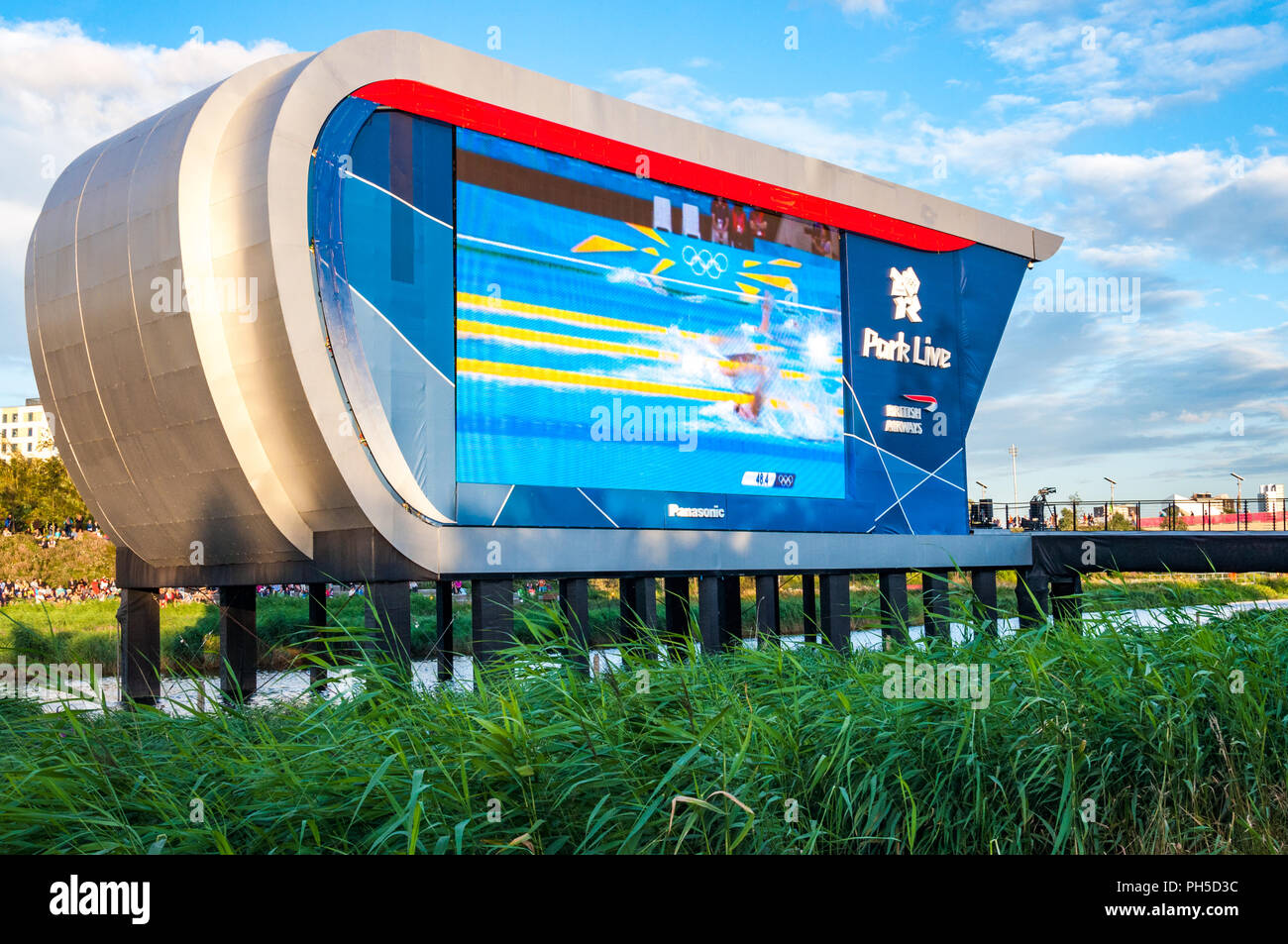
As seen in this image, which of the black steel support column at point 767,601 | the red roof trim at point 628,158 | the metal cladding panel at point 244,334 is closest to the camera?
the metal cladding panel at point 244,334

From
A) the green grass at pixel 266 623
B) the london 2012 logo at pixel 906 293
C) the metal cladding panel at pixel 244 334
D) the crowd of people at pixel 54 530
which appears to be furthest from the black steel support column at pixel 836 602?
the crowd of people at pixel 54 530

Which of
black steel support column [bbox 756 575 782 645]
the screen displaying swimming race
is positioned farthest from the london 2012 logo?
black steel support column [bbox 756 575 782 645]

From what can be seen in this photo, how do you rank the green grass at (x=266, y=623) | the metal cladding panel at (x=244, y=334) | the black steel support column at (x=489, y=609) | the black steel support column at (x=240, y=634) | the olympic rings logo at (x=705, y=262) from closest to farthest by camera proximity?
1. the metal cladding panel at (x=244, y=334)
2. the black steel support column at (x=489, y=609)
3. the olympic rings logo at (x=705, y=262)
4. the black steel support column at (x=240, y=634)
5. the green grass at (x=266, y=623)

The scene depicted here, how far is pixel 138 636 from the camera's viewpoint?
1580 centimetres

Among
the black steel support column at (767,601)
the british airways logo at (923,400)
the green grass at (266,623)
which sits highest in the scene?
the british airways logo at (923,400)

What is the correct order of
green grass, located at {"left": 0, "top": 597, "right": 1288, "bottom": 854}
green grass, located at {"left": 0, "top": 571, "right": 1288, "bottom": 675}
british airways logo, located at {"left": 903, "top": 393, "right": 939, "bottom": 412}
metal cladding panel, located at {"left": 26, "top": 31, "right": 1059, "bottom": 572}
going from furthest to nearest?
british airways logo, located at {"left": 903, "top": 393, "right": 939, "bottom": 412} → green grass, located at {"left": 0, "top": 571, "right": 1288, "bottom": 675} → metal cladding panel, located at {"left": 26, "top": 31, "right": 1059, "bottom": 572} → green grass, located at {"left": 0, "top": 597, "right": 1288, "bottom": 854}

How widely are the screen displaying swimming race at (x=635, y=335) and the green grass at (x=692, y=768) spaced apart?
776 centimetres

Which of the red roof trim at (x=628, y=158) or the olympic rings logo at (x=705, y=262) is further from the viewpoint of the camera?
the olympic rings logo at (x=705, y=262)

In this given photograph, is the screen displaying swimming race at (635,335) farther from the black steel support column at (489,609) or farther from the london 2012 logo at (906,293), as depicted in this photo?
the london 2012 logo at (906,293)

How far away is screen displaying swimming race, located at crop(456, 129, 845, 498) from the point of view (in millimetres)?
13227

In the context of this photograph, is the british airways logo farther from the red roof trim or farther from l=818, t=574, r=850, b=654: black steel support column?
l=818, t=574, r=850, b=654: black steel support column

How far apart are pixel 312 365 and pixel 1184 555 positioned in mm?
14194

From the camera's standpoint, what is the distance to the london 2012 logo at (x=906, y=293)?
1862 cm

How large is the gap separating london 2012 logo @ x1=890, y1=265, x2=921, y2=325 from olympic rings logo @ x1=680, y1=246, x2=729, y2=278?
418cm
